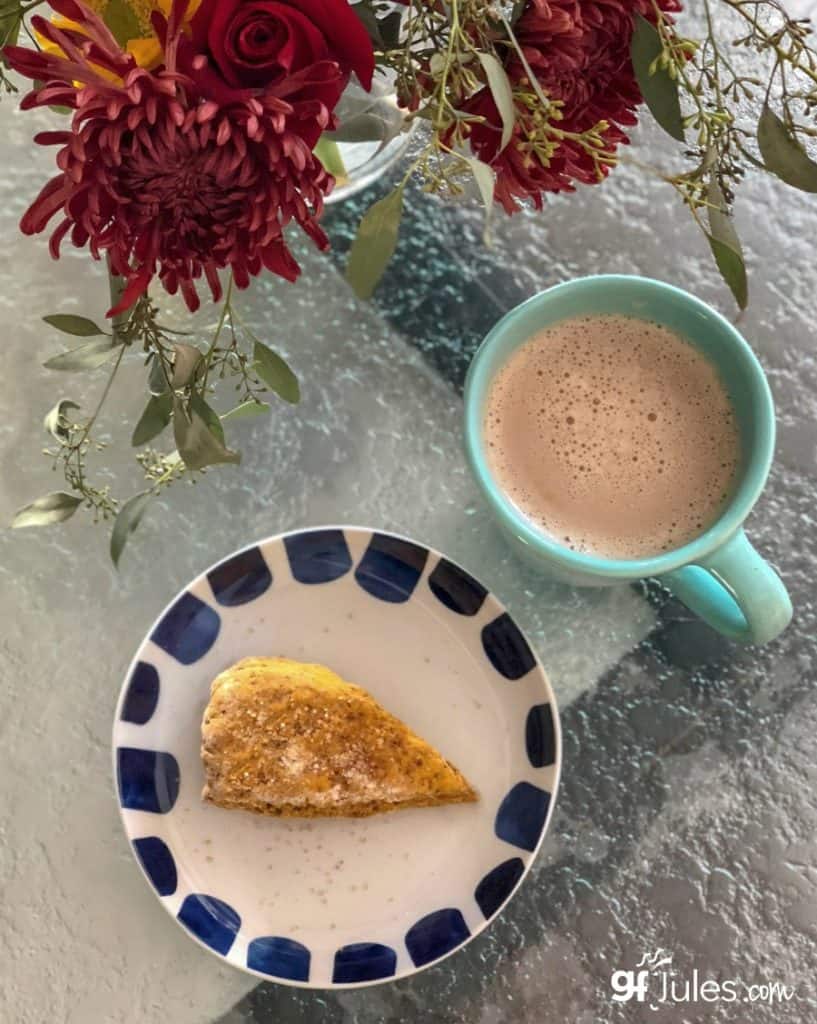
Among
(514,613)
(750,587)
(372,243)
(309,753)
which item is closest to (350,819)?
(309,753)

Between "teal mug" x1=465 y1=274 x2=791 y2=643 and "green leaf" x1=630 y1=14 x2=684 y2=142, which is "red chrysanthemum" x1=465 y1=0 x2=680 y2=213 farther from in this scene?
"teal mug" x1=465 y1=274 x2=791 y2=643

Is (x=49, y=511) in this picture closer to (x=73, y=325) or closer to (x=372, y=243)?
(x=73, y=325)

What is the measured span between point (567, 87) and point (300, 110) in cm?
11

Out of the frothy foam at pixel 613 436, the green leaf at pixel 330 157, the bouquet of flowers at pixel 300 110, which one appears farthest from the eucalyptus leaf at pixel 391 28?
the frothy foam at pixel 613 436

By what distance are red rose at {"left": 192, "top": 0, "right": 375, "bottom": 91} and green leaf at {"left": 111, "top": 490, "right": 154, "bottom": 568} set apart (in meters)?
0.29

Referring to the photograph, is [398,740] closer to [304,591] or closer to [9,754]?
[304,591]

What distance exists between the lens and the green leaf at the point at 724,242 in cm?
40

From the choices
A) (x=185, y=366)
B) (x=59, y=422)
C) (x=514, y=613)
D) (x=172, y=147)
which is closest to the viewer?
(x=172, y=147)

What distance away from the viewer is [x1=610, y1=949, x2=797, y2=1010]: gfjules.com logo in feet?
2.09

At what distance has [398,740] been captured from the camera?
0.63 m

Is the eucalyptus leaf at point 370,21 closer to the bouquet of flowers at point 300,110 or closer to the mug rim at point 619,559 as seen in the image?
the bouquet of flowers at point 300,110

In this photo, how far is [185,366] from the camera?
0.45 metres

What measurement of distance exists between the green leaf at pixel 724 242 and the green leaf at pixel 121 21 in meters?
0.22

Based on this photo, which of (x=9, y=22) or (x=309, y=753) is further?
(x=309, y=753)
